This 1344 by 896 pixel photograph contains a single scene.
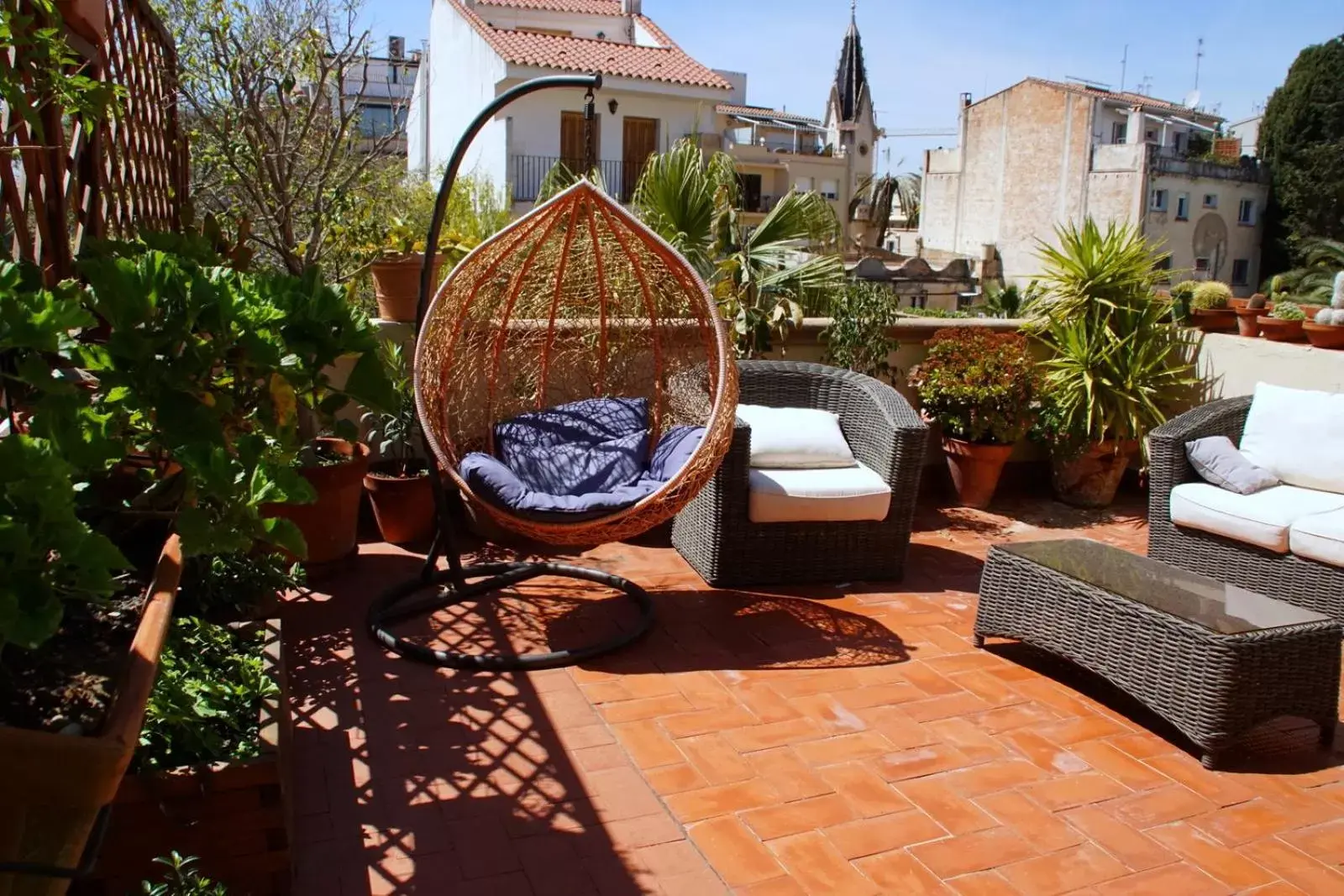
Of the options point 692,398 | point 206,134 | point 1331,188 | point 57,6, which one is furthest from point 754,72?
point 57,6

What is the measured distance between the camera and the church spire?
35594 millimetres

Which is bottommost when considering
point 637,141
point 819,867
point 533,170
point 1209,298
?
point 819,867

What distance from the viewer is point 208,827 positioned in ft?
6.65

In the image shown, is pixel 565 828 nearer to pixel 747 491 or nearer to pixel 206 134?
pixel 747 491

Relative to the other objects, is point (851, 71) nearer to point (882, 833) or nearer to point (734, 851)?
point (882, 833)

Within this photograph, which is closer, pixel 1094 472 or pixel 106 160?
pixel 106 160

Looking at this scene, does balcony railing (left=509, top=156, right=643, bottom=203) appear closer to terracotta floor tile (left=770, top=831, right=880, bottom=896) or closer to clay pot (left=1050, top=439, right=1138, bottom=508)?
clay pot (left=1050, top=439, right=1138, bottom=508)

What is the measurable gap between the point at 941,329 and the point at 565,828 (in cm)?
376

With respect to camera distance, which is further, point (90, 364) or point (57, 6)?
point (57, 6)

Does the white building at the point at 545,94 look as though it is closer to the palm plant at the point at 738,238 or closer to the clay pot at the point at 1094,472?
the palm plant at the point at 738,238

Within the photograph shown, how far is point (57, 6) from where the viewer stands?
2.21m

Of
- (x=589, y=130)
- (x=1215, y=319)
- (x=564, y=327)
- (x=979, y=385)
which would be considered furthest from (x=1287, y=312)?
(x=589, y=130)

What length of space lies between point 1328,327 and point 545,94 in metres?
15.7

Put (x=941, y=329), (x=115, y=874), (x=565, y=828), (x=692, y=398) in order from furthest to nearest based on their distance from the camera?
(x=941, y=329) < (x=692, y=398) < (x=565, y=828) < (x=115, y=874)
